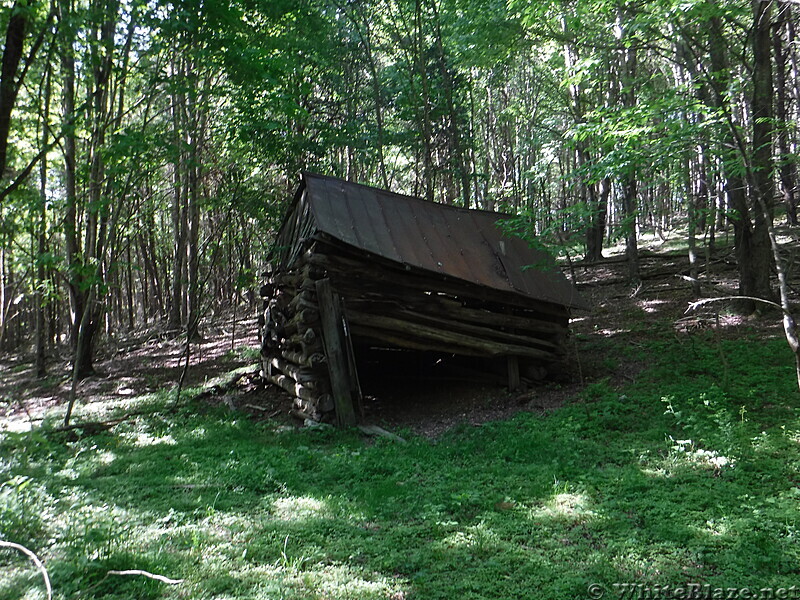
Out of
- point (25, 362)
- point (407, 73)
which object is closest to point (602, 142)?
point (407, 73)

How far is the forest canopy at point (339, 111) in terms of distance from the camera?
693 cm

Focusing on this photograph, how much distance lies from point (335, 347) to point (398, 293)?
132 cm

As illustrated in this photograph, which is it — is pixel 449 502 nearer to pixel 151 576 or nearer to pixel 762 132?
pixel 151 576

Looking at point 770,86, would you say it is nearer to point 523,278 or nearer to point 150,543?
point 523,278

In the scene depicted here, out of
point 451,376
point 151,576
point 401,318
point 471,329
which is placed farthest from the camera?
point 451,376

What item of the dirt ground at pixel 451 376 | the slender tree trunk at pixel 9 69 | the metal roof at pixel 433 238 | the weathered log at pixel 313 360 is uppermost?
the slender tree trunk at pixel 9 69

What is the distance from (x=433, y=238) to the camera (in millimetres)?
8914

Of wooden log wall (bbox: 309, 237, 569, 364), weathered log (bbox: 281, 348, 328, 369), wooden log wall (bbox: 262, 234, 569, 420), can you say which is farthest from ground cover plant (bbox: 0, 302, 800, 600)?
wooden log wall (bbox: 309, 237, 569, 364)

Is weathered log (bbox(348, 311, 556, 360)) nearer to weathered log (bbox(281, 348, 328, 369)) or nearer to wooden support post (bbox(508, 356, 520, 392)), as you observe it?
wooden support post (bbox(508, 356, 520, 392))

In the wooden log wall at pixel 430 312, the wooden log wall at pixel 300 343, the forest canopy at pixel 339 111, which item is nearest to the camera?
the forest canopy at pixel 339 111

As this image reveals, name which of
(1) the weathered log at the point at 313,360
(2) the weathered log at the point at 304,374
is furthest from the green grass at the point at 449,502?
(1) the weathered log at the point at 313,360

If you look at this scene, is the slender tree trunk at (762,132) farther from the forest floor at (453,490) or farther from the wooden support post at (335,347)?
the wooden support post at (335,347)

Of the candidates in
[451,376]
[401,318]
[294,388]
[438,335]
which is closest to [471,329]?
[438,335]

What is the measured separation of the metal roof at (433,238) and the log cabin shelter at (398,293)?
0.02m
